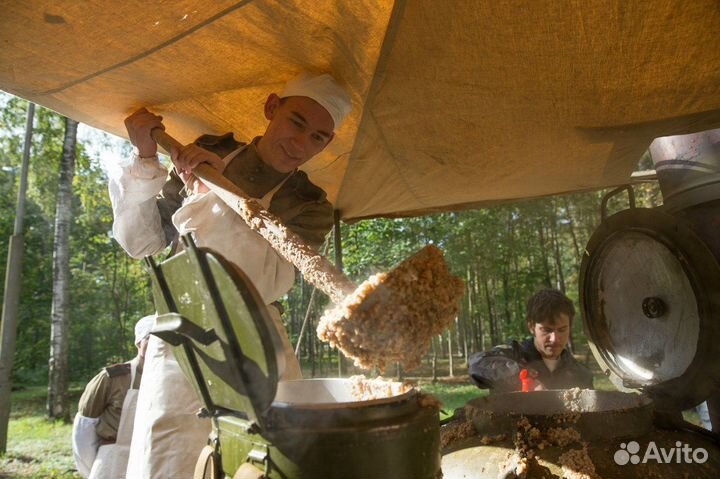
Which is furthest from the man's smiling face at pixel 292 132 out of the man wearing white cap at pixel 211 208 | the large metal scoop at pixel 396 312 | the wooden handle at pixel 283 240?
the large metal scoop at pixel 396 312

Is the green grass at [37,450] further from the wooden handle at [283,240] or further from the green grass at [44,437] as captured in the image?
the wooden handle at [283,240]

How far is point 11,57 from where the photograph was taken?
2.02 meters

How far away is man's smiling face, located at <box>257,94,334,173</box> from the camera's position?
2355mm

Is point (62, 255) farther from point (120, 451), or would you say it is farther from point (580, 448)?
point (580, 448)

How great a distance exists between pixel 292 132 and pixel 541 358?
9.37 ft

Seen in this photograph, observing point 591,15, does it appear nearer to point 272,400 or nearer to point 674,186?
point 674,186

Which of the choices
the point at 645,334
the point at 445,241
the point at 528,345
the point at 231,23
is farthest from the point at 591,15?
the point at 445,241

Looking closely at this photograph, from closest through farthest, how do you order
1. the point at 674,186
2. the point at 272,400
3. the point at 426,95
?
the point at 272,400 → the point at 426,95 → the point at 674,186

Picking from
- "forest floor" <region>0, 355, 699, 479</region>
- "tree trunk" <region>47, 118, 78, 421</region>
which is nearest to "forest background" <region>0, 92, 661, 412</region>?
"tree trunk" <region>47, 118, 78, 421</region>

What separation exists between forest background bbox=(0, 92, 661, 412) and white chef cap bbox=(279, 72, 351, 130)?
840mm

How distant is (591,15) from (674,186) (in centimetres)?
155

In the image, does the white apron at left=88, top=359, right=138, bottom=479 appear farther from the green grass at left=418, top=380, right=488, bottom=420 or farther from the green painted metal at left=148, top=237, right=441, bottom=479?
the green grass at left=418, top=380, right=488, bottom=420

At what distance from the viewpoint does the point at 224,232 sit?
2043mm

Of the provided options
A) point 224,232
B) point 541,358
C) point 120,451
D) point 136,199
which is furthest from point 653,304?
point 120,451
